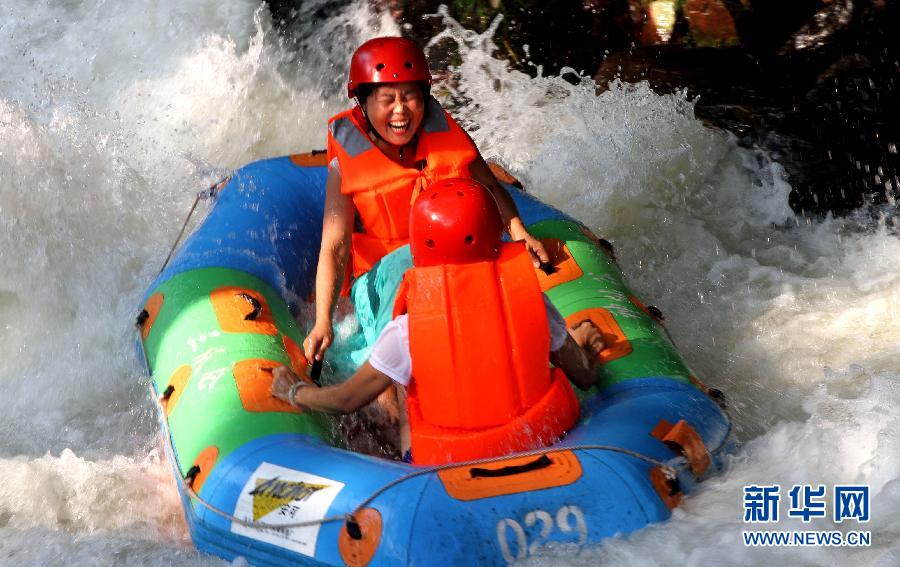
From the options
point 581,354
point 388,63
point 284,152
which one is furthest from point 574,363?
point 284,152

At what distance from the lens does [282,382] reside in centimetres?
386

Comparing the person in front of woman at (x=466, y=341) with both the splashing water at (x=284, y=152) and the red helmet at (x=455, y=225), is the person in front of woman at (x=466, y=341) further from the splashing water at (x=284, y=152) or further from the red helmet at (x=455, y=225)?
the splashing water at (x=284, y=152)

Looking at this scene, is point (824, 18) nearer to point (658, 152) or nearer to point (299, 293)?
point (658, 152)

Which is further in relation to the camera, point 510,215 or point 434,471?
point 510,215

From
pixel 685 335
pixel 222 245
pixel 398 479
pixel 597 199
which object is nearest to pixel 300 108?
pixel 597 199

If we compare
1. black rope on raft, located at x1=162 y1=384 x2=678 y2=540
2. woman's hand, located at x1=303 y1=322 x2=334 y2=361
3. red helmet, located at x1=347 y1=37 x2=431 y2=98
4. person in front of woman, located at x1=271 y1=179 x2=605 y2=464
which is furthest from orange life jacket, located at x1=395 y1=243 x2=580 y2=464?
red helmet, located at x1=347 y1=37 x2=431 y2=98

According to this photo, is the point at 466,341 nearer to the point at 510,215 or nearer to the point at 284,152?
the point at 510,215

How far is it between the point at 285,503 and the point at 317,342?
653 mm

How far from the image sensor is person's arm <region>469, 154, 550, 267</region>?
4.49m

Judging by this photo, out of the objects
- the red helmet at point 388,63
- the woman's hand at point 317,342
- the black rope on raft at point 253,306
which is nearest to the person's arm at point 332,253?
the woman's hand at point 317,342

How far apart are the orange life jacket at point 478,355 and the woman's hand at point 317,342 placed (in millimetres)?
569

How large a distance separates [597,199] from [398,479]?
322 centimetres

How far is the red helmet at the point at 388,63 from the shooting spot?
13.4 ft

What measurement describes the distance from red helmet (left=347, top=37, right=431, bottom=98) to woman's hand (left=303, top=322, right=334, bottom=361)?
91 centimetres
